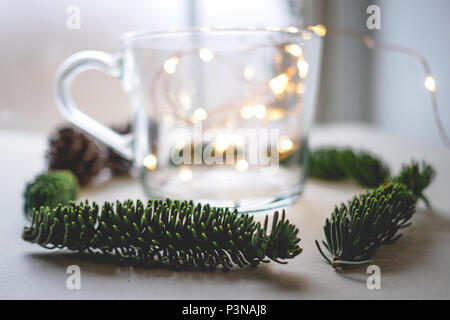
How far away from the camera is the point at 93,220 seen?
0.91 feet

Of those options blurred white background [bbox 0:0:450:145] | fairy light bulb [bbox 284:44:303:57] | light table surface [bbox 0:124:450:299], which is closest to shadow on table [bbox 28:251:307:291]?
light table surface [bbox 0:124:450:299]

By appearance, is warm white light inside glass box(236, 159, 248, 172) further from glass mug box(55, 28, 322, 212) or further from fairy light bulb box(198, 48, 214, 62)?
fairy light bulb box(198, 48, 214, 62)

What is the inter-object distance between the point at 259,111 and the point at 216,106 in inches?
2.0

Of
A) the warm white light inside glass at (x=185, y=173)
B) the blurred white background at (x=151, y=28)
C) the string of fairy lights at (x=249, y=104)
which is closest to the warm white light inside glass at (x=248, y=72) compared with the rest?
the string of fairy lights at (x=249, y=104)

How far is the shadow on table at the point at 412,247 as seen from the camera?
0.27 m

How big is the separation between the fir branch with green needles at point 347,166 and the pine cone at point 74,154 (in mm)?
262

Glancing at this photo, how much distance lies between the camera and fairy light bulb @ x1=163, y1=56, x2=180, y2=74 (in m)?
0.41

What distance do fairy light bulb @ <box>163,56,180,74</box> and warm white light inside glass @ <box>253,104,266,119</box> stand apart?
0.10 metres

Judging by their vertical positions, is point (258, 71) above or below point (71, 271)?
above

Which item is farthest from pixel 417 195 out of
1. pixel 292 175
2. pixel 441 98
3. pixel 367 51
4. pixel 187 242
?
pixel 367 51

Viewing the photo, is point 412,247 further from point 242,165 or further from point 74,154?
point 74,154
